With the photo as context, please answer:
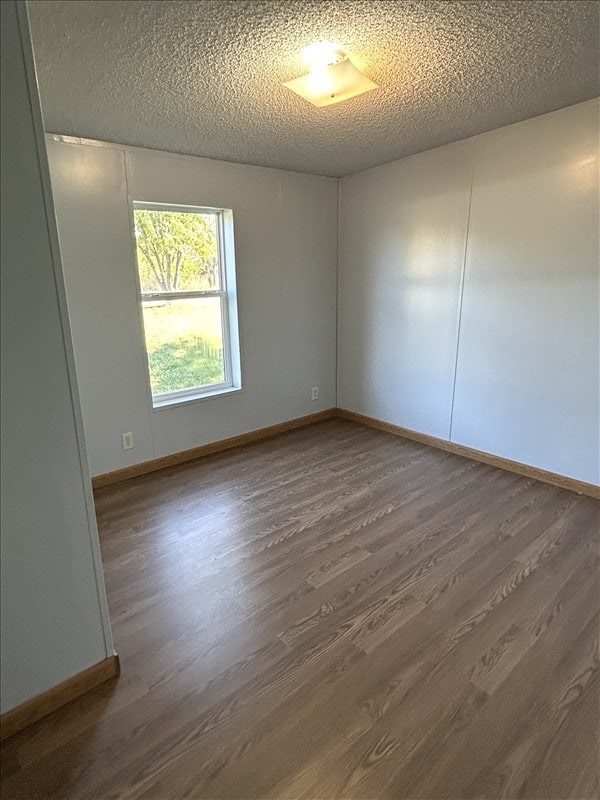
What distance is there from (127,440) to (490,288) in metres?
2.90

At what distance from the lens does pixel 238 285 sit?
11.8 feet

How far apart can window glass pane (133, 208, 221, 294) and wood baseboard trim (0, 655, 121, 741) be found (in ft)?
7.93

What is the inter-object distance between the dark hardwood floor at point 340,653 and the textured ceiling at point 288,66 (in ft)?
7.61

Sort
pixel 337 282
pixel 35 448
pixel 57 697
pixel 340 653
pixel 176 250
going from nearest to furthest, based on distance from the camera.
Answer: pixel 35 448
pixel 57 697
pixel 340 653
pixel 176 250
pixel 337 282

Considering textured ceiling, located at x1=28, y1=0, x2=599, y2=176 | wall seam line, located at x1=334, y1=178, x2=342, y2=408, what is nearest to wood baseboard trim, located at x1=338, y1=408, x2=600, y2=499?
wall seam line, located at x1=334, y1=178, x2=342, y2=408

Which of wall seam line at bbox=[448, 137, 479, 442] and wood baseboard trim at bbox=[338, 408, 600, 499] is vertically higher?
wall seam line at bbox=[448, 137, 479, 442]

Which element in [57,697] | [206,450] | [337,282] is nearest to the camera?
[57,697]

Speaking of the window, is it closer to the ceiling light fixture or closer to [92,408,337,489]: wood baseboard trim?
[92,408,337,489]: wood baseboard trim

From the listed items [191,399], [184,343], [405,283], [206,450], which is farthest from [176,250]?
[405,283]

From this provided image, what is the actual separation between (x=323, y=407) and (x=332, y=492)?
162 centimetres

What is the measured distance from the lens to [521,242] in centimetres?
294

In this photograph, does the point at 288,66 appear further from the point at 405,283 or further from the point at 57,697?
the point at 57,697

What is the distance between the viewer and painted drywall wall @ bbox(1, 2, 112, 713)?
A: 3.94 ft

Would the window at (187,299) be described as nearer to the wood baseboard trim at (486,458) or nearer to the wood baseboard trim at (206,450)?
the wood baseboard trim at (206,450)
